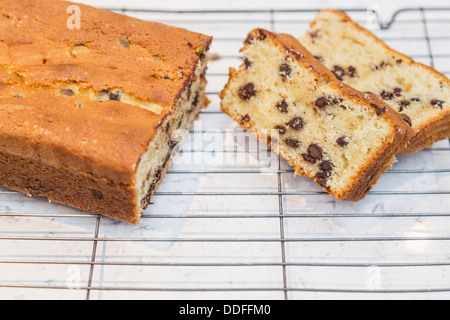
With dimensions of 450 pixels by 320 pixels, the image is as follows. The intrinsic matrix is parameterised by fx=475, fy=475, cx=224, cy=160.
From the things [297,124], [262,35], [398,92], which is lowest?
[297,124]

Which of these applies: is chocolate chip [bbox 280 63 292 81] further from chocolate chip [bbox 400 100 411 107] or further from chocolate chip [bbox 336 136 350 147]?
chocolate chip [bbox 400 100 411 107]

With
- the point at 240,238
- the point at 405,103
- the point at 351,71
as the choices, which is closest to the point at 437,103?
the point at 405,103

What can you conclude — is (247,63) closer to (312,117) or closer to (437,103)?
(312,117)

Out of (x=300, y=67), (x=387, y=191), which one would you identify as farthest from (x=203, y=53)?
(x=387, y=191)

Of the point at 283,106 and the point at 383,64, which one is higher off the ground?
the point at 383,64

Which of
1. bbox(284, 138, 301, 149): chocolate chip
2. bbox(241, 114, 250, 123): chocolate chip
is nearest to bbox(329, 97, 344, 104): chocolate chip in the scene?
bbox(284, 138, 301, 149): chocolate chip
